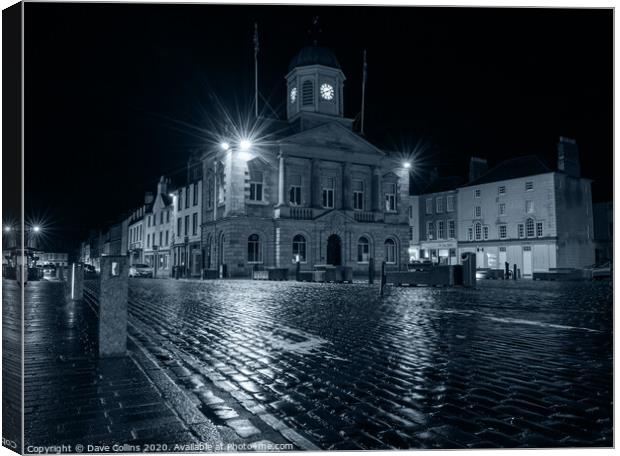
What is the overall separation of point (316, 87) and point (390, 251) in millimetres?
15835

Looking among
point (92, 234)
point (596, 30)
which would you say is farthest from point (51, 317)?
point (596, 30)

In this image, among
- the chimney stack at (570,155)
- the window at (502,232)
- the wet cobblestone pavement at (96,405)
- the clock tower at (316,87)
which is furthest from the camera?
the window at (502,232)

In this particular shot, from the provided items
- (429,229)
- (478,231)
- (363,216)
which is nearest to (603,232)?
(363,216)

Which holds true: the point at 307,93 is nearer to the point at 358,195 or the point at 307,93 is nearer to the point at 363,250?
the point at 358,195

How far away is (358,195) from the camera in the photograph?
43094 mm

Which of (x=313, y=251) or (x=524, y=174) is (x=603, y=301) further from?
(x=313, y=251)

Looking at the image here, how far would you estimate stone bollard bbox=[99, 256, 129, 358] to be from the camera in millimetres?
5512

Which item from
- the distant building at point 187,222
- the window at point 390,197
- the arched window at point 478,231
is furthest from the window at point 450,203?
the distant building at point 187,222

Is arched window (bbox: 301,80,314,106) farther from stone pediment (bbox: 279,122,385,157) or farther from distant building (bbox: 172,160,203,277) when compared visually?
distant building (bbox: 172,160,203,277)

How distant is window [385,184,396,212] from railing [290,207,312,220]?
334 inches

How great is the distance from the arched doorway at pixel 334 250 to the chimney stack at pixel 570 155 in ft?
107

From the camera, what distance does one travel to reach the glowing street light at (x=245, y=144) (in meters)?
38.6

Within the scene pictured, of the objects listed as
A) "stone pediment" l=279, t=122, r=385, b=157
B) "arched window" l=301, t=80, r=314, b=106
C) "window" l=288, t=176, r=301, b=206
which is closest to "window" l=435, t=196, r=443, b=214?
"stone pediment" l=279, t=122, r=385, b=157

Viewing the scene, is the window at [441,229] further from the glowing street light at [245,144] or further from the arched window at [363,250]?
the glowing street light at [245,144]
